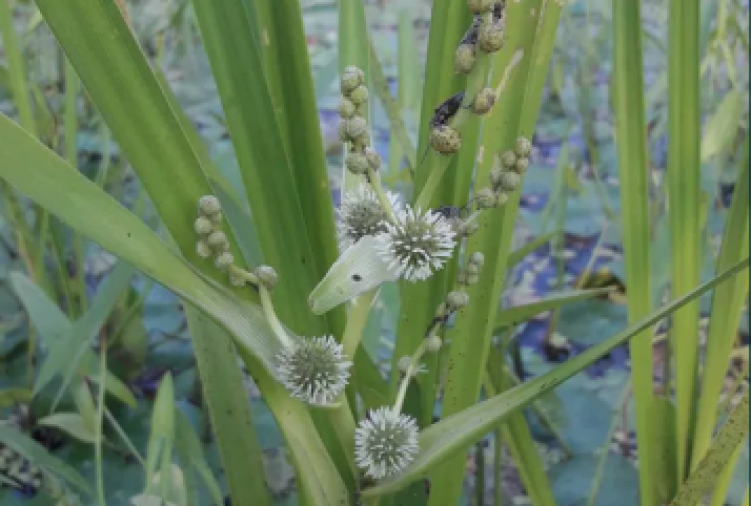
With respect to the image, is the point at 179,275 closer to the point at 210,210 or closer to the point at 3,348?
the point at 210,210

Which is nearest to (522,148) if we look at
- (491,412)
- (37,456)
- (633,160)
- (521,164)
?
(521,164)

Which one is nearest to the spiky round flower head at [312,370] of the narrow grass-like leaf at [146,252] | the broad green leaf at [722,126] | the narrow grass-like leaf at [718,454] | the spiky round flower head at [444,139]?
the narrow grass-like leaf at [146,252]

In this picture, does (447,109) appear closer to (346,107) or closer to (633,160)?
(346,107)

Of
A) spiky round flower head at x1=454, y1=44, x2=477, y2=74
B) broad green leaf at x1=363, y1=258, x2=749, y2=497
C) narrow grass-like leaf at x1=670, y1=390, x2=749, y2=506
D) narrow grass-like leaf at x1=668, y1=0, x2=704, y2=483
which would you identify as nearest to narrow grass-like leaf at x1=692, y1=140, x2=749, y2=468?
narrow grass-like leaf at x1=668, y1=0, x2=704, y2=483

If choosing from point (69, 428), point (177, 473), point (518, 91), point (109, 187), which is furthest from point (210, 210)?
point (109, 187)

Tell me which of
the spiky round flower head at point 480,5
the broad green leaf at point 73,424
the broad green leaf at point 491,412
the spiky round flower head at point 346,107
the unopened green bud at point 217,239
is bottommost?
the broad green leaf at point 491,412

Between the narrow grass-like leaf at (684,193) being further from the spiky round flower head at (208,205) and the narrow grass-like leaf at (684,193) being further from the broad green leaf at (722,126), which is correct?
the broad green leaf at (722,126)
